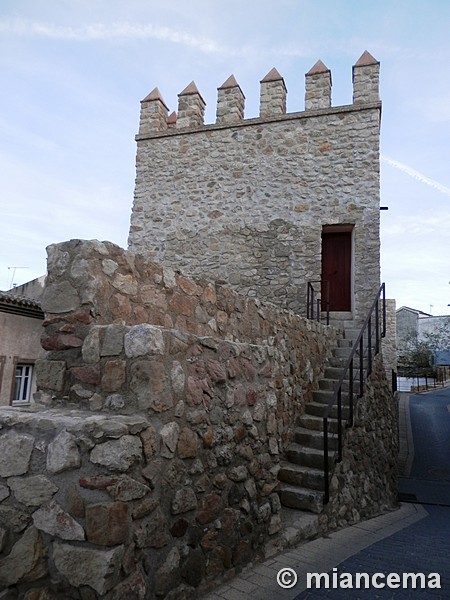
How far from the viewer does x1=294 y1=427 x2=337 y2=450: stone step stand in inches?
185

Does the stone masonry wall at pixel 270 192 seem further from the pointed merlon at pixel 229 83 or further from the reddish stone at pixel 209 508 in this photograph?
the reddish stone at pixel 209 508

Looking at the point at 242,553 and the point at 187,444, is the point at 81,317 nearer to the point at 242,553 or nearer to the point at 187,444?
the point at 187,444

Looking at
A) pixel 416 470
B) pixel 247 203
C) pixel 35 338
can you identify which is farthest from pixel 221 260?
pixel 416 470

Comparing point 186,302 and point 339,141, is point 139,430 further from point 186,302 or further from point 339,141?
point 339,141

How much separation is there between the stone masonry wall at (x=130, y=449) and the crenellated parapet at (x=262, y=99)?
7.06m

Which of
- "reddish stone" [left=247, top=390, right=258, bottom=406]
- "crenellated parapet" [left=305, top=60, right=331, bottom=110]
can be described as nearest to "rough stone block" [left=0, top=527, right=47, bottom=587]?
"reddish stone" [left=247, top=390, right=258, bottom=406]

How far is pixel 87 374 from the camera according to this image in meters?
2.41

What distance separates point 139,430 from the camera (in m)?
2.12

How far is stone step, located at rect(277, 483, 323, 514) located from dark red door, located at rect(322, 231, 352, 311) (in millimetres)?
5141

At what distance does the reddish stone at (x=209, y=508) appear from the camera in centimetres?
251

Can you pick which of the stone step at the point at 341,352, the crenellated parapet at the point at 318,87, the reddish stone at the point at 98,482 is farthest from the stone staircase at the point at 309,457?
the crenellated parapet at the point at 318,87

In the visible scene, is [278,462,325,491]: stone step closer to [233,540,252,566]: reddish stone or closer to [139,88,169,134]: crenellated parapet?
[233,540,252,566]: reddish stone

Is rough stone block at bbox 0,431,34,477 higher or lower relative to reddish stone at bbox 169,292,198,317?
lower

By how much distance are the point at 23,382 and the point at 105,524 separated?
9.06m
